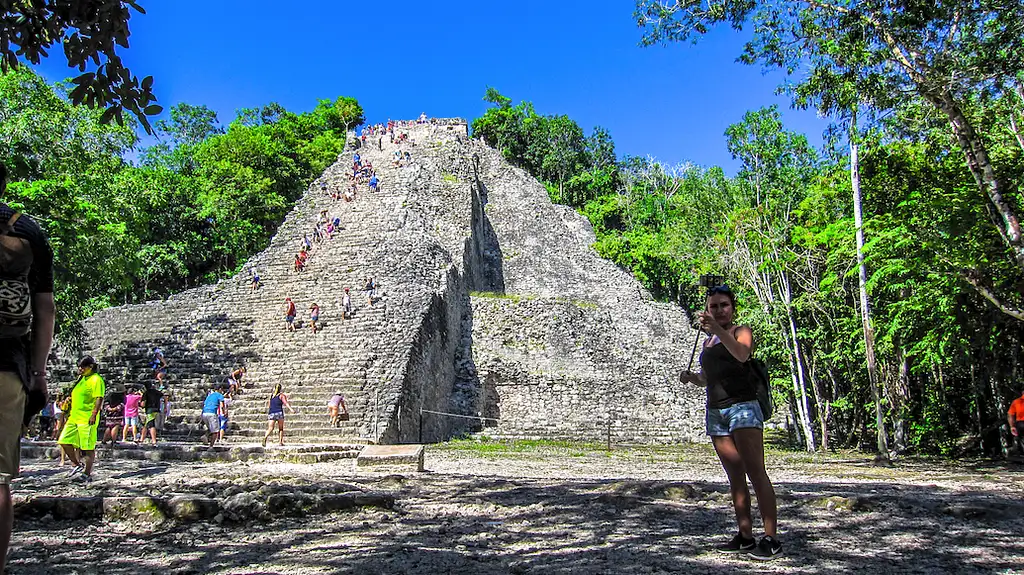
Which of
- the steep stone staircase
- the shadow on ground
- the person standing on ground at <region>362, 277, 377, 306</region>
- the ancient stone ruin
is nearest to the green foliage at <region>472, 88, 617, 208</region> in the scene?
the ancient stone ruin

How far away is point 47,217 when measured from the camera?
43.8ft

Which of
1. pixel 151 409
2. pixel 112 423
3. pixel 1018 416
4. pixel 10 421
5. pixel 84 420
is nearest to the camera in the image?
pixel 10 421

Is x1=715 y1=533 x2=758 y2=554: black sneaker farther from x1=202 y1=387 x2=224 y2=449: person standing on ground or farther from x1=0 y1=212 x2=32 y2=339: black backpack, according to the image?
x1=202 y1=387 x2=224 y2=449: person standing on ground

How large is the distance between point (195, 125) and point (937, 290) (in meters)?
44.9

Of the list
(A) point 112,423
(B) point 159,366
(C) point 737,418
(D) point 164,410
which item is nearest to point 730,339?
(C) point 737,418

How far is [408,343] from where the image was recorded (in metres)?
15.2

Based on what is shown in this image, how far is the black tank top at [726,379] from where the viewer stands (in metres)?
3.60

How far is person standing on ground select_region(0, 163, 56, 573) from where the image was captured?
8.37 ft

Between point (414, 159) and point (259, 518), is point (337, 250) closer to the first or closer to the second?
point (414, 159)

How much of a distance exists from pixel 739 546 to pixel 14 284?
3.39 meters

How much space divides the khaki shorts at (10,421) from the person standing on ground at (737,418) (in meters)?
2.91

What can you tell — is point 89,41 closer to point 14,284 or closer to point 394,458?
point 14,284

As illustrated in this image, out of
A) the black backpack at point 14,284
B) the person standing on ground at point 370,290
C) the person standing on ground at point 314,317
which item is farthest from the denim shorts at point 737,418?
the person standing on ground at point 370,290

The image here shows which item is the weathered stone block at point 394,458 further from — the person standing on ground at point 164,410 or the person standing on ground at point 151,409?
the person standing on ground at point 164,410
